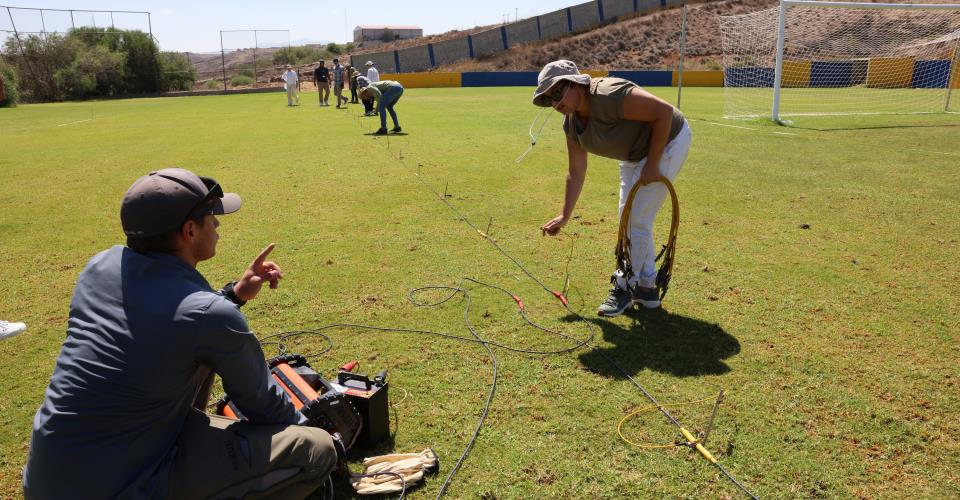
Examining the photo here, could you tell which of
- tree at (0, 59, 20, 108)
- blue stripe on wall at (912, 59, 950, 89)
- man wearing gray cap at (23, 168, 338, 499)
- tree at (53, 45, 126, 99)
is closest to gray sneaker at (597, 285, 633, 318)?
man wearing gray cap at (23, 168, 338, 499)

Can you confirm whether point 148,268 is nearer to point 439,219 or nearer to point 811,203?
point 439,219


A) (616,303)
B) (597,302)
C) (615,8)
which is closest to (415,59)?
(615,8)

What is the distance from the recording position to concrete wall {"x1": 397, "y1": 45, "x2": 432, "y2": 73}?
177 feet

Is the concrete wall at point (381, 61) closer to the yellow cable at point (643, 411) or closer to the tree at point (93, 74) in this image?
the tree at point (93, 74)

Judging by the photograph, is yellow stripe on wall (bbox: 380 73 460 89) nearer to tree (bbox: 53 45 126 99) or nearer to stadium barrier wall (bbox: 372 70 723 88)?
stadium barrier wall (bbox: 372 70 723 88)

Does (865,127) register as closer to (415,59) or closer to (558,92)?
(558,92)

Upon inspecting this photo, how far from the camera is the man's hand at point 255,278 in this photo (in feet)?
10.2

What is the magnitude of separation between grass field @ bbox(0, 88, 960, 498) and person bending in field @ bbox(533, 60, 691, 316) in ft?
1.08

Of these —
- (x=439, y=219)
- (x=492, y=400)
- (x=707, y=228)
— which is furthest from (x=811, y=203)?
(x=492, y=400)

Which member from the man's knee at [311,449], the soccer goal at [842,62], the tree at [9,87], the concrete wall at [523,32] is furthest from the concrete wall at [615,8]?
the man's knee at [311,449]

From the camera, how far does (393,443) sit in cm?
347

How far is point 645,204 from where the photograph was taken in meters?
4.80

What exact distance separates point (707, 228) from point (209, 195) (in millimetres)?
6261

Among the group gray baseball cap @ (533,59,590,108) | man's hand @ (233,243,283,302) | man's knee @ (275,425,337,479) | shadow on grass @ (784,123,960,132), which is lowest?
man's knee @ (275,425,337,479)
